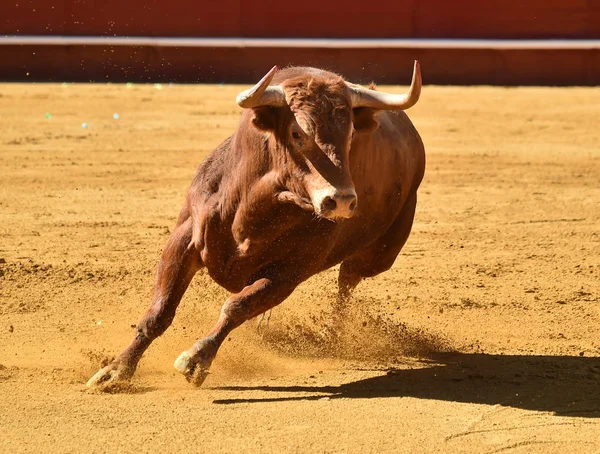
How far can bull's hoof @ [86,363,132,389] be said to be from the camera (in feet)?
13.4

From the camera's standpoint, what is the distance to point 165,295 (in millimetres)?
4324

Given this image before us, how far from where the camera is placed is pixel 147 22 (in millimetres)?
13922

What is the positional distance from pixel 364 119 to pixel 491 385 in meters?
1.10

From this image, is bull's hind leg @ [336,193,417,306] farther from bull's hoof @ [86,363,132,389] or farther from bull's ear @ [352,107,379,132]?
bull's hoof @ [86,363,132,389]

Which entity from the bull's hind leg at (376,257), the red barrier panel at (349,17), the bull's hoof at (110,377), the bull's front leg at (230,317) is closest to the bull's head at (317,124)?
the bull's front leg at (230,317)

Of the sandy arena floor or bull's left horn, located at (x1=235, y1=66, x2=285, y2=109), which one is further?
bull's left horn, located at (x1=235, y1=66, x2=285, y2=109)

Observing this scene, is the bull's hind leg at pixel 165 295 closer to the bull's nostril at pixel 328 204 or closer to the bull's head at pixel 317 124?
the bull's head at pixel 317 124

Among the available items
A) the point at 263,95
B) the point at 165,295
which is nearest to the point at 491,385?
the point at 165,295

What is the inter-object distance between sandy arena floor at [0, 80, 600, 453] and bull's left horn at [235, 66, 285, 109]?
3.34 feet

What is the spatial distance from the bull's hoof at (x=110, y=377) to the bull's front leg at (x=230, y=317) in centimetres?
23

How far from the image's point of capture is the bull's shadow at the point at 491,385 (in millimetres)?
4069

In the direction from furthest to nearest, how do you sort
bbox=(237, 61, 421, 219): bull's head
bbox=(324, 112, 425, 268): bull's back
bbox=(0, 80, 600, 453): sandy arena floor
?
bbox=(324, 112, 425, 268): bull's back, bbox=(237, 61, 421, 219): bull's head, bbox=(0, 80, 600, 453): sandy arena floor

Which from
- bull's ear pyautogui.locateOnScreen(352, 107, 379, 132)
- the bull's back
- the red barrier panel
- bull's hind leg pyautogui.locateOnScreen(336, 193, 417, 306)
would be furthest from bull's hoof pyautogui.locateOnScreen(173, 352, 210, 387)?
the red barrier panel

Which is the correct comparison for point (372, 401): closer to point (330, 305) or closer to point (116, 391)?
point (116, 391)
